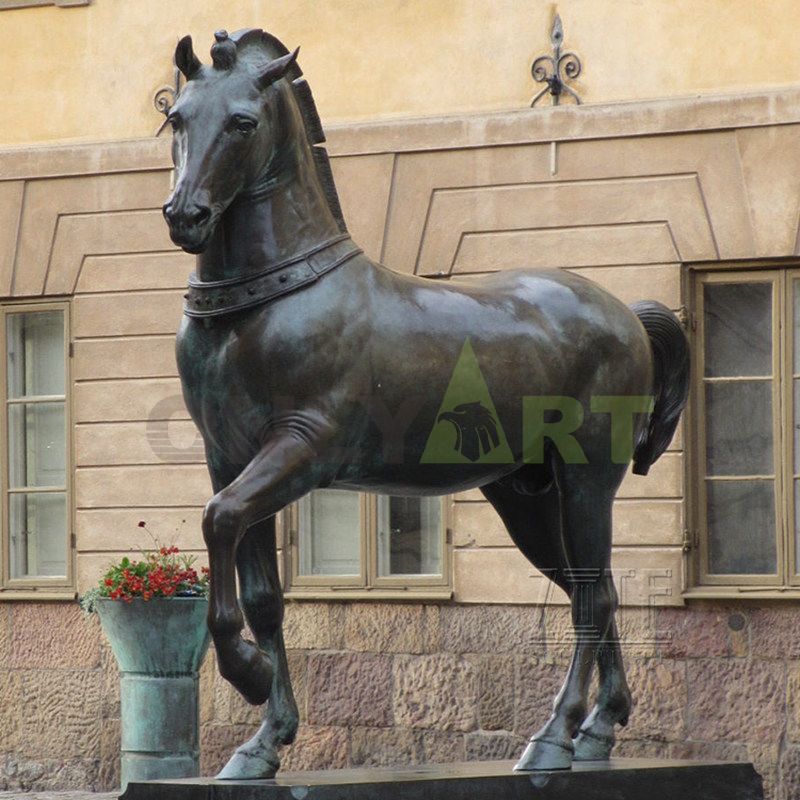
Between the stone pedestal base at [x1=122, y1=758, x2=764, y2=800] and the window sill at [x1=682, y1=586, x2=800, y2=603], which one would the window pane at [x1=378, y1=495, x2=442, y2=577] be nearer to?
the window sill at [x1=682, y1=586, x2=800, y2=603]

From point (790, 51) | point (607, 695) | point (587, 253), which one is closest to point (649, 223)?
point (587, 253)

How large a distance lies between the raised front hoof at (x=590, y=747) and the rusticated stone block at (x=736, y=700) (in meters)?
4.33

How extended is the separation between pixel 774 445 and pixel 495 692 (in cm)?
205

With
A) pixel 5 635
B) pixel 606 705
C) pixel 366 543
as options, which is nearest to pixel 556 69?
pixel 366 543

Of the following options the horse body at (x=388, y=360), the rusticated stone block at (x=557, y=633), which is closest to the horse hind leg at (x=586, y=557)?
the horse body at (x=388, y=360)

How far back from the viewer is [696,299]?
1109 centimetres

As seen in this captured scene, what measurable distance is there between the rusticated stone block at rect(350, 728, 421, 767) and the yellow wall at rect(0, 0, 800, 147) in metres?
3.56

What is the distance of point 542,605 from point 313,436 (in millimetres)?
5591

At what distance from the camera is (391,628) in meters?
11.6

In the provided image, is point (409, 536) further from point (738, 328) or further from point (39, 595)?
point (39, 595)

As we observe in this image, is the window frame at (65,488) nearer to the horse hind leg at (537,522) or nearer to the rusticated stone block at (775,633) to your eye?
the rusticated stone block at (775,633)

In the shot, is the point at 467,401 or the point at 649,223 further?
the point at 649,223

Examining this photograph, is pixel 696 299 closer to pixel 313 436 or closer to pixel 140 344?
pixel 140 344

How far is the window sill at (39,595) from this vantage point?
488 inches
